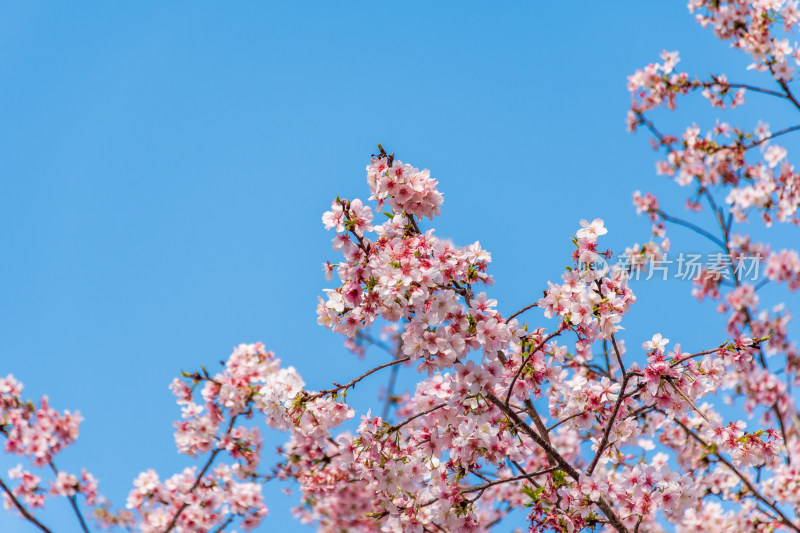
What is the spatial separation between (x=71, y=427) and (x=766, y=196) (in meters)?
10.4

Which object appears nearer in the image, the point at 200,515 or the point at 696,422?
the point at 200,515

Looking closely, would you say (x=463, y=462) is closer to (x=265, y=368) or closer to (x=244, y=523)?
(x=265, y=368)

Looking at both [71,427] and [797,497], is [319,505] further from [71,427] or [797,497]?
[797,497]

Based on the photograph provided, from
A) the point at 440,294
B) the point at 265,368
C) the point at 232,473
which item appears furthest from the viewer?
the point at 232,473

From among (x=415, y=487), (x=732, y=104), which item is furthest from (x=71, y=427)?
(x=732, y=104)

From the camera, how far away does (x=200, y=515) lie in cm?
701

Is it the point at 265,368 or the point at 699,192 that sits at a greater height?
the point at 699,192

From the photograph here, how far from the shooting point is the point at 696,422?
7.85 m

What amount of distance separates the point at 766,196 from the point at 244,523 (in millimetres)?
8734

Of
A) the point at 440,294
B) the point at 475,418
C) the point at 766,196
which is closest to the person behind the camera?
the point at 440,294

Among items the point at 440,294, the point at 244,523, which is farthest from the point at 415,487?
the point at 244,523

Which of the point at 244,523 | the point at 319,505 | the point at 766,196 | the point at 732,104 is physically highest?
the point at 732,104

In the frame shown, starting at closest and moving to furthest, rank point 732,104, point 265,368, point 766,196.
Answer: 1. point 265,368
2. point 766,196
3. point 732,104

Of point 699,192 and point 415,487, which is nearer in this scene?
point 415,487
